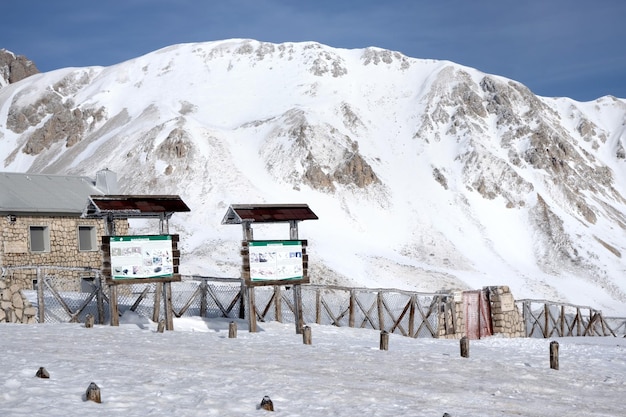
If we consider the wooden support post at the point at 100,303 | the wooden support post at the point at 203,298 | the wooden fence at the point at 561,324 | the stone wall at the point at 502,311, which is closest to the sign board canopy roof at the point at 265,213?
the wooden support post at the point at 203,298

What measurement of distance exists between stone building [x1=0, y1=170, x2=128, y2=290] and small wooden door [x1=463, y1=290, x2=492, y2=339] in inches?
573

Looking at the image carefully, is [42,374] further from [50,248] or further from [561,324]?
[561,324]

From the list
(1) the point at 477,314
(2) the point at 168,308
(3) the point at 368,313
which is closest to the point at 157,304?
(2) the point at 168,308

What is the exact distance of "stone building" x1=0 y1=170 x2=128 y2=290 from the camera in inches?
1292

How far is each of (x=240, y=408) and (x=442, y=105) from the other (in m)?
85.1

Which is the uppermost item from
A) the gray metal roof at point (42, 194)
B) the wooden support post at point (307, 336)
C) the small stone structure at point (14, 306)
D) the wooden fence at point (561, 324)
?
the gray metal roof at point (42, 194)

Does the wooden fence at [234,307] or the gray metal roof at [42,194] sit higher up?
the gray metal roof at [42,194]

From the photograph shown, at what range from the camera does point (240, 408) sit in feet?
34.8

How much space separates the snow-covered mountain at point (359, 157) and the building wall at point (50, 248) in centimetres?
1352

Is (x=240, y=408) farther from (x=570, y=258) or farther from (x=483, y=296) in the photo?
(x=570, y=258)

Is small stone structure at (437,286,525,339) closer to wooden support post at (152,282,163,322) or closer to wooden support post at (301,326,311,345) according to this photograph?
wooden support post at (301,326,311,345)

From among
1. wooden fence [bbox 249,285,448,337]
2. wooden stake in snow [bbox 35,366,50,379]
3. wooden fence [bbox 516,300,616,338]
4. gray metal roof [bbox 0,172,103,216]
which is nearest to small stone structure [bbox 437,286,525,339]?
wooden fence [bbox 249,285,448,337]

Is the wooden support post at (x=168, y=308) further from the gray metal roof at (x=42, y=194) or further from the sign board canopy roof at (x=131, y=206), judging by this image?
the gray metal roof at (x=42, y=194)

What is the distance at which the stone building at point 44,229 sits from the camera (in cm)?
3281
